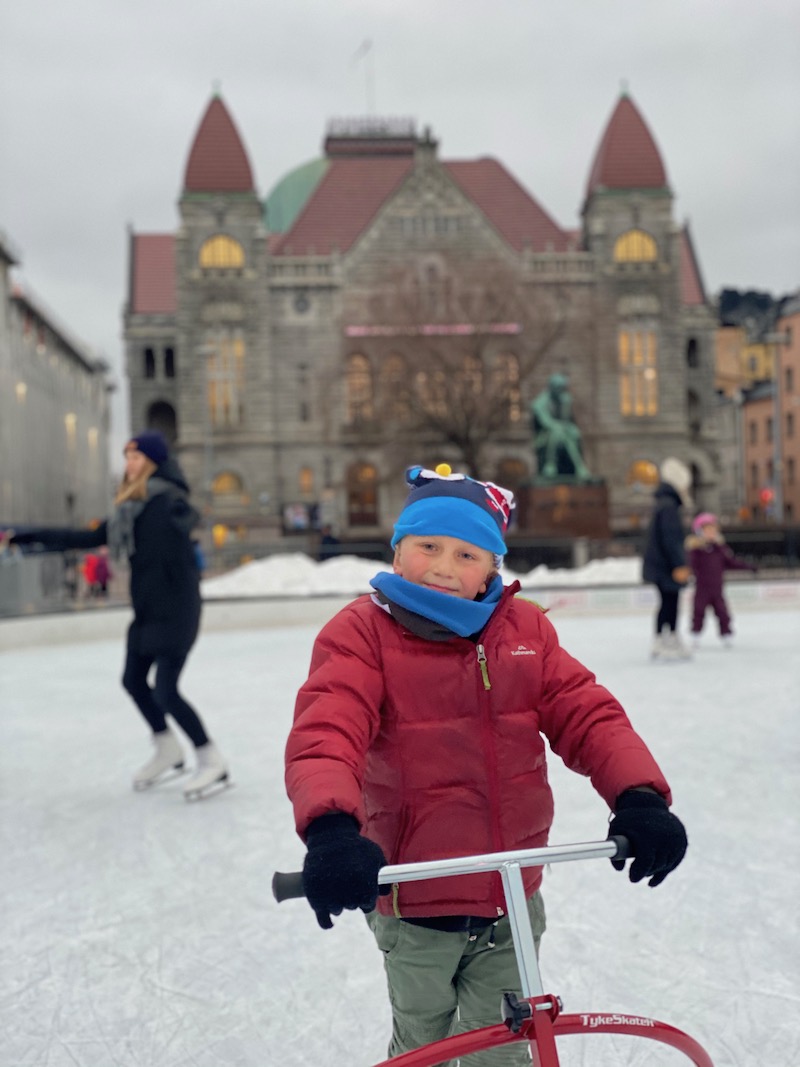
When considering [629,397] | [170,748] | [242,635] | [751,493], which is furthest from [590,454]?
[170,748]

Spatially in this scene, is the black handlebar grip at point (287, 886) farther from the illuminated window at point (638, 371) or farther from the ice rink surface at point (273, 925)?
the illuminated window at point (638, 371)

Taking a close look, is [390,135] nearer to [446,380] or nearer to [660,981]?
[446,380]

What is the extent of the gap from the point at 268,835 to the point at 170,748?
1042mm

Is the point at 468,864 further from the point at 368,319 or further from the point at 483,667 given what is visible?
the point at 368,319

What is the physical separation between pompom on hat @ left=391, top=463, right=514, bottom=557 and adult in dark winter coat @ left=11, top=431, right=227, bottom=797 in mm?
2921

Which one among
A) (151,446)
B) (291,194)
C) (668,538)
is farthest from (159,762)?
(291,194)

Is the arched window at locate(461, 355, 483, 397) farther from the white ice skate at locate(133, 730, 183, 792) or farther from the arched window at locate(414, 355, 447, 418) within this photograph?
the white ice skate at locate(133, 730, 183, 792)

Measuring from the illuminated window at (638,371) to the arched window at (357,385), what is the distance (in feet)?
34.7

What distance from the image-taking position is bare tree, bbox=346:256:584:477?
32.0 m

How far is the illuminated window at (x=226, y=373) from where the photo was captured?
44.2m

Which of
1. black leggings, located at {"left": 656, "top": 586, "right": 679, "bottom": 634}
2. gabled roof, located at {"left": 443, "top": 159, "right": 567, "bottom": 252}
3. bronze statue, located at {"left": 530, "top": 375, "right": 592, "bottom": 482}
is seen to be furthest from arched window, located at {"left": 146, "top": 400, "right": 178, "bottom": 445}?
black leggings, located at {"left": 656, "top": 586, "right": 679, "bottom": 634}

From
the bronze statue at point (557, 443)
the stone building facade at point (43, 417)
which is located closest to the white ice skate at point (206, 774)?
the bronze statue at point (557, 443)

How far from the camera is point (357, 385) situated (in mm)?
43250

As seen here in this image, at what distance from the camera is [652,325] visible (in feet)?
151
